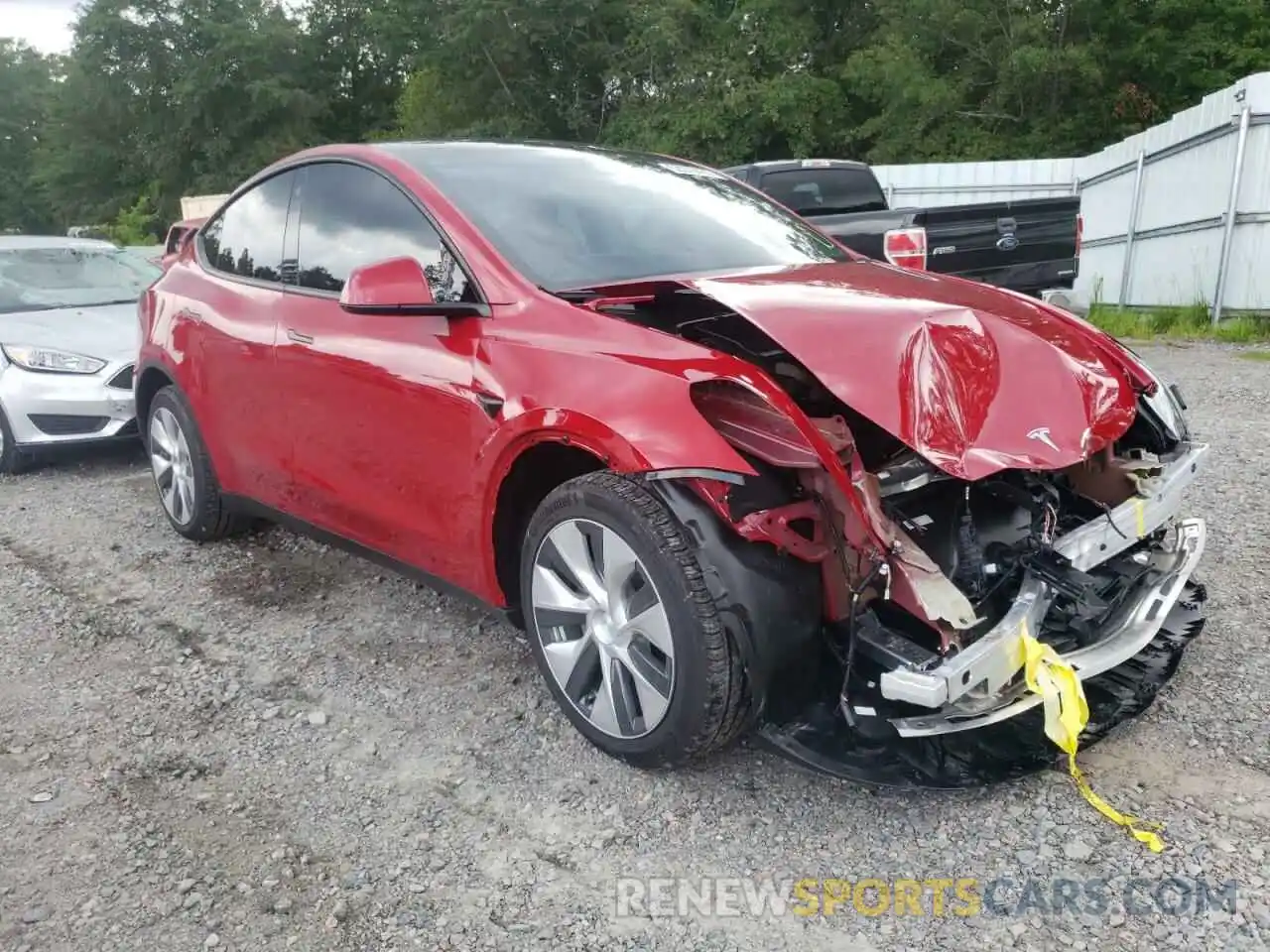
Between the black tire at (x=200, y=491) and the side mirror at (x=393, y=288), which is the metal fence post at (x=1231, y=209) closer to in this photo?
the black tire at (x=200, y=491)

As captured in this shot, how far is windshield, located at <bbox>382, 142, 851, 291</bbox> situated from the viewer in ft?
10.3

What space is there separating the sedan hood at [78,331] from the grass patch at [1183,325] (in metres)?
9.55

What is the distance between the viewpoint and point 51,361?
638 centimetres

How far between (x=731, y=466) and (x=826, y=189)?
285 inches

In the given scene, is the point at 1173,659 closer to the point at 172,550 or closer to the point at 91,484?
the point at 172,550

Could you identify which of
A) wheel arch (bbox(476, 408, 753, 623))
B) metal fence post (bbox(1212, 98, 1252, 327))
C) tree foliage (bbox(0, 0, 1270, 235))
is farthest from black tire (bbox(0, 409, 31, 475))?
tree foliage (bbox(0, 0, 1270, 235))

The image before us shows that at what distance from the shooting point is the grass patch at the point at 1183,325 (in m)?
10.0

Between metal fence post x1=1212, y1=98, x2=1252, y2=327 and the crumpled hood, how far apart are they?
29.6 ft

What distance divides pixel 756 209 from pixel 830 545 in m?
2.01

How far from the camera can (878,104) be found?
2595 centimetres

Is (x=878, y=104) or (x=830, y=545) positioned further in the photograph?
(x=878, y=104)

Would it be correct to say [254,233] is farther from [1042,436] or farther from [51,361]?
[1042,436]

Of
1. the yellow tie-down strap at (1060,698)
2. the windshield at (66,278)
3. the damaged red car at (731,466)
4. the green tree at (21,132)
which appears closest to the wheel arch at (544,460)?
the damaged red car at (731,466)

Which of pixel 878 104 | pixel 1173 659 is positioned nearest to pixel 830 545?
pixel 1173 659
